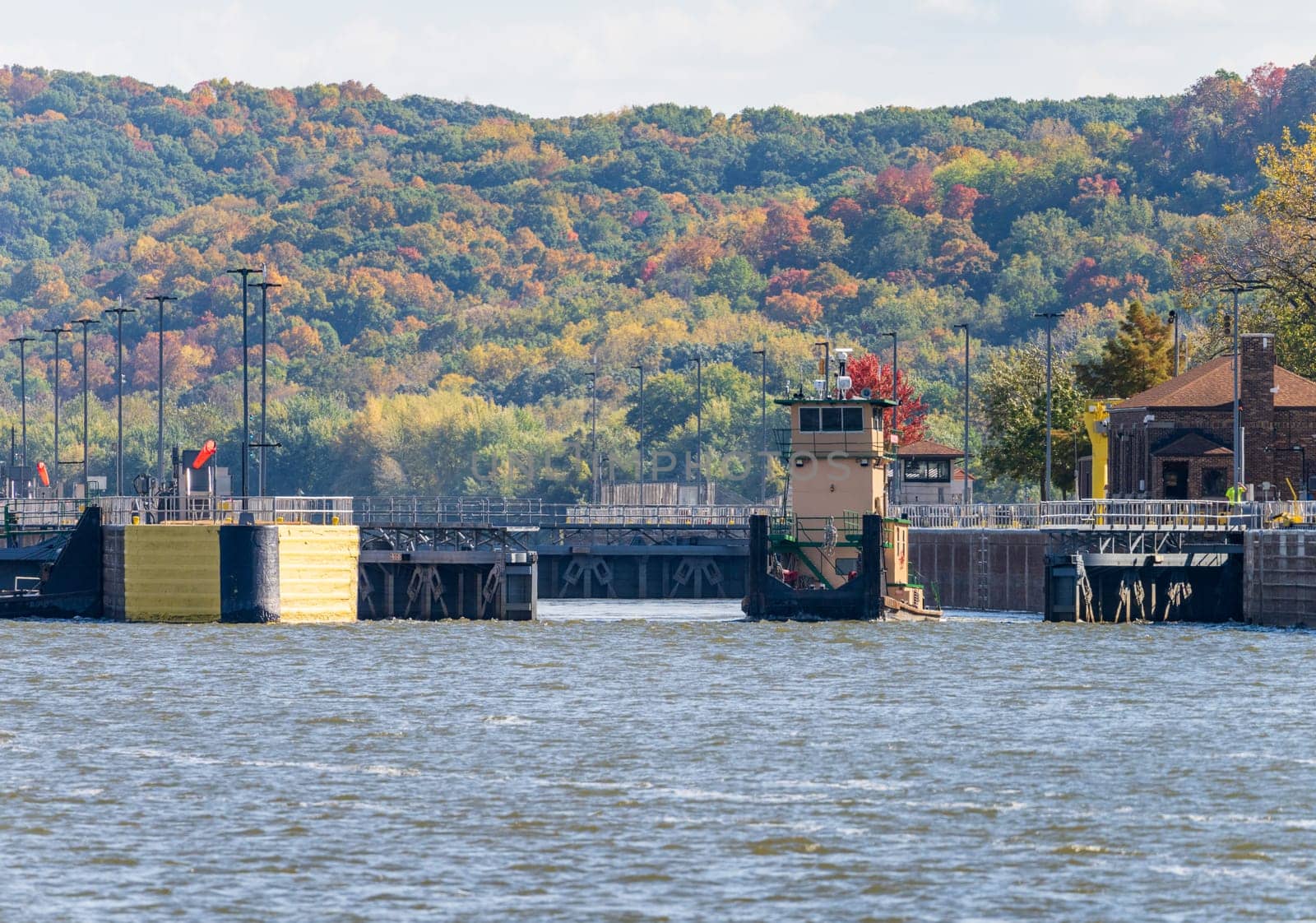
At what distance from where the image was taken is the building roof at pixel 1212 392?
10469cm

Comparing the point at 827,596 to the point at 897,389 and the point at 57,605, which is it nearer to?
the point at 57,605

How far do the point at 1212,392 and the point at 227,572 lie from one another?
4997 centimetres

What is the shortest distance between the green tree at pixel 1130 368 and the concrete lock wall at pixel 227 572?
6283 centimetres

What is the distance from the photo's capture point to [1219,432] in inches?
4225


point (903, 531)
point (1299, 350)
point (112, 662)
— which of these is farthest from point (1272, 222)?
point (112, 662)

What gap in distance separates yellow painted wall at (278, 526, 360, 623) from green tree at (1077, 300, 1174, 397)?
61.9m

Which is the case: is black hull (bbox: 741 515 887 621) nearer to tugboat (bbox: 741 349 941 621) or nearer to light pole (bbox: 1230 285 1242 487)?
tugboat (bbox: 741 349 941 621)

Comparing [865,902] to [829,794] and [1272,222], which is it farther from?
[1272,222]

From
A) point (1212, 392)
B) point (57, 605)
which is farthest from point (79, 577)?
point (1212, 392)

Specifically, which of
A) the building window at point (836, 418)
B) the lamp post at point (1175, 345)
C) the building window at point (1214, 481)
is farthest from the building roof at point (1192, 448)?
the building window at point (836, 418)

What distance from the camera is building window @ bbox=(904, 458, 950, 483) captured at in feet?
408

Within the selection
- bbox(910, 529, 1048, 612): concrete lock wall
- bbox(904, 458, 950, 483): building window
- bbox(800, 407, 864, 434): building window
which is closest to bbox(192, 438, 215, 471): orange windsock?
bbox(800, 407, 864, 434): building window

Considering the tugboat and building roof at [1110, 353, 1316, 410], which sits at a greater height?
building roof at [1110, 353, 1316, 410]

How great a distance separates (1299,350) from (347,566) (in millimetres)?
61891
